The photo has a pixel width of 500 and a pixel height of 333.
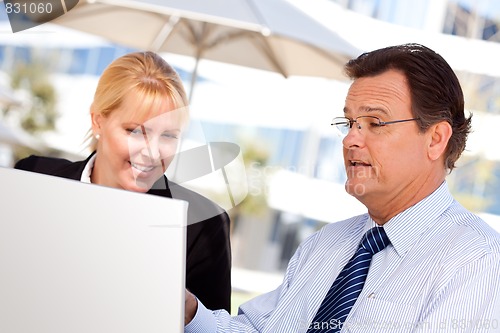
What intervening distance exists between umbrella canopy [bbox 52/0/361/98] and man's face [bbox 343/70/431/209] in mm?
2121

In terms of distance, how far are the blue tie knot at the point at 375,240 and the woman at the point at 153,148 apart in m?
0.35

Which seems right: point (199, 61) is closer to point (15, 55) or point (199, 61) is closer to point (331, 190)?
point (331, 190)

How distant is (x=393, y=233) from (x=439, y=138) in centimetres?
23

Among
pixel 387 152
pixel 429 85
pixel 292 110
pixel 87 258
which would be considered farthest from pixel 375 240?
pixel 292 110

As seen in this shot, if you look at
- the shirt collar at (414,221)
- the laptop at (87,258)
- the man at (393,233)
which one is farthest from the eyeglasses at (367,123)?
the laptop at (87,258)

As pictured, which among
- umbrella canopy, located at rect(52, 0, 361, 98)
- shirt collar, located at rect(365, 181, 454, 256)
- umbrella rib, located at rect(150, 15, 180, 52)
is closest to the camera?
shirt collar, located at rect(365, 181, 454, 256)

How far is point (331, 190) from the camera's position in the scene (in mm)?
14906

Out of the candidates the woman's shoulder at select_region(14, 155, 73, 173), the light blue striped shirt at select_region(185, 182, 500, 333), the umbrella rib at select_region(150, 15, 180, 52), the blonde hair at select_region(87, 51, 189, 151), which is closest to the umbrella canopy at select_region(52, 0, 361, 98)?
the umbrella rib at select_region(150, 15, 180, 52)

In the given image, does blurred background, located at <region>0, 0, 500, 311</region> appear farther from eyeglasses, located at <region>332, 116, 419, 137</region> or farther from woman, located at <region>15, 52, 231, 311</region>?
eyeglasses, located at <region>332, 116, 419, 137</region>

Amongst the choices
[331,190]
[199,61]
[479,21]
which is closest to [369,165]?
[199,61]

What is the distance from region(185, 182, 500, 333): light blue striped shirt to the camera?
125cm

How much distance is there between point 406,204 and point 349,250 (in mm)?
185

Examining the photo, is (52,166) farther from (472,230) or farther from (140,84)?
(472,230)

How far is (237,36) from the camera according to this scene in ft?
13.7
